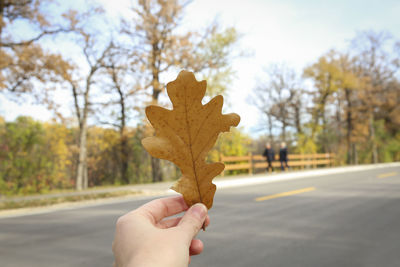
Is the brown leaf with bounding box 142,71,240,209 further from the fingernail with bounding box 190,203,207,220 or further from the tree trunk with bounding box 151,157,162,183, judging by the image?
the tree trunk with bounding box 151,157,162,183

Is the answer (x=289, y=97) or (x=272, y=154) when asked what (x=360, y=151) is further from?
(x=272, y=154)

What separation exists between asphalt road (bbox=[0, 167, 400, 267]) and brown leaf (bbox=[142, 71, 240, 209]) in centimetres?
323

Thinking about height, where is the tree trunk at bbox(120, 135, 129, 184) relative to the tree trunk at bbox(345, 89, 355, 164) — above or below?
below

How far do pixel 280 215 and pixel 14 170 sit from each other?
14914 millimetres

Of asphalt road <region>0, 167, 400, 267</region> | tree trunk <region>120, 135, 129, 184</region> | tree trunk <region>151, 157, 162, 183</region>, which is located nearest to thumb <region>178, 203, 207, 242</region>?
asphalt road <region>0, 167, 400, 267</region>

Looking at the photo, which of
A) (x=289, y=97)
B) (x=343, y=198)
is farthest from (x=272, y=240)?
(x=289, y=97)

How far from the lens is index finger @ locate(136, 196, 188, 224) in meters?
1.09

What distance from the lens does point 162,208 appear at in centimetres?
111

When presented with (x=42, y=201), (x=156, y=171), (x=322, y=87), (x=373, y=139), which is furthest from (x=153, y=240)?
(x=373, y=139)

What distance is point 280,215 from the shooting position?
6.55m

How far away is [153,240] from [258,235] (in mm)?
4507

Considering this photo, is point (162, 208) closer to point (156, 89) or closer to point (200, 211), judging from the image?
point (200, 211)

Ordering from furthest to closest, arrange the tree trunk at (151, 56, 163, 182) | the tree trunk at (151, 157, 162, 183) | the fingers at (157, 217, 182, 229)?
the tree trunk at (151, 157, 162, 183) < the tree trunk at (151, 56, 163, 182) < the fingers at (157, 217, 182, 229)

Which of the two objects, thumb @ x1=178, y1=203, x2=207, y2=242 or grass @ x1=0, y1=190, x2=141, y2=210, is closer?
thumb @ x1=178, y1=203, x2=207, y2=242
